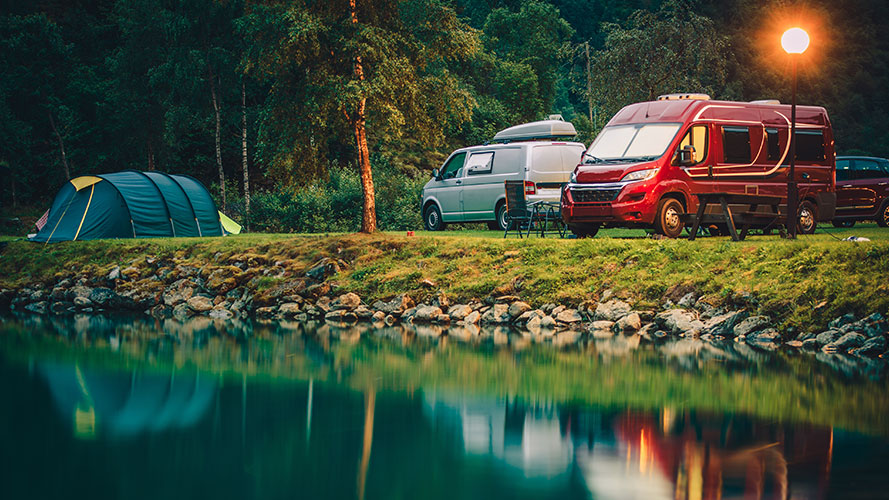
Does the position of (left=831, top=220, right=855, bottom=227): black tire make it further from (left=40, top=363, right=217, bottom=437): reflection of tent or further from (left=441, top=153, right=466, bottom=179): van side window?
(left=40, top=363, right=217, bottom=437): reflection of tent

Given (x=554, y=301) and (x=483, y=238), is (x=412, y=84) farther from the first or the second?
(x=554, y=301)

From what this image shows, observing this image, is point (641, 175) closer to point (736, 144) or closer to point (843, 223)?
point (736, 144)

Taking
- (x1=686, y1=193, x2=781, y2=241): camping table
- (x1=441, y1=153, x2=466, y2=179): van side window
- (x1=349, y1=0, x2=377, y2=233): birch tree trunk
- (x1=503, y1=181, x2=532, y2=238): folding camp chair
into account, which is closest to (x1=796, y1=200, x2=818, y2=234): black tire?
(x1=686, y1=193, x2=781, y2=241): camping table

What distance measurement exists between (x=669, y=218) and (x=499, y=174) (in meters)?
5.47

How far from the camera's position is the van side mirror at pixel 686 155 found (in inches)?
719

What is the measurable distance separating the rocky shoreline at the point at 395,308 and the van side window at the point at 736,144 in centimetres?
462

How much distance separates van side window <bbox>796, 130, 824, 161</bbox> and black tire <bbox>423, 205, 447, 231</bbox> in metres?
8.82

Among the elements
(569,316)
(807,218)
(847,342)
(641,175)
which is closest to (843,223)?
(807,218)

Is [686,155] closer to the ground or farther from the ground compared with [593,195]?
farther from the ground

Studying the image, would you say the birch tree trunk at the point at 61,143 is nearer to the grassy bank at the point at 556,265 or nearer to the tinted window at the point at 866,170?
the grassy bank at the point at 556,265

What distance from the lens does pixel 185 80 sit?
35.6 m

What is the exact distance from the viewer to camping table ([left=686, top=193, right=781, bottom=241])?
56.7 feet

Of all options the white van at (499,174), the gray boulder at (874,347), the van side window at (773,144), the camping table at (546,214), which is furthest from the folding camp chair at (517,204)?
the gray boulder at (874,347)

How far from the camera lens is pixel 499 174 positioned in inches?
896
